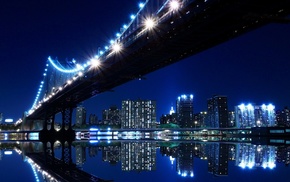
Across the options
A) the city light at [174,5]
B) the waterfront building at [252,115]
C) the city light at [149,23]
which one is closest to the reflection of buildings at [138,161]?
the city light at [174,5]

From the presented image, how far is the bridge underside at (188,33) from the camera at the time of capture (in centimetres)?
2006

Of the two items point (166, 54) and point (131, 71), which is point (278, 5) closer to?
point (166, 54)

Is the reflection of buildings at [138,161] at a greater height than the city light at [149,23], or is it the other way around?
the city light at [149,23]

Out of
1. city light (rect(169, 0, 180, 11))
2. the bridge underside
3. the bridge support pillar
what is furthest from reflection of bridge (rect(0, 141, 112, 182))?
the bridge support pillar

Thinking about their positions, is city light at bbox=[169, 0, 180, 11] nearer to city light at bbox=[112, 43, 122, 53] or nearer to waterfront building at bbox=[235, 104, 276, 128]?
city light at bbox=[112, 43, 122, 53]

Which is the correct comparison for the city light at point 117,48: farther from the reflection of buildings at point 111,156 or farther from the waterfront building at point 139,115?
the waterfront building at point 139,115

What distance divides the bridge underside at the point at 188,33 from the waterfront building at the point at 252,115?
94.6 meters

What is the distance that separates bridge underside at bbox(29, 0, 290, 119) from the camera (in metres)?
20.1

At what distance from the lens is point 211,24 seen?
2306 centimetres

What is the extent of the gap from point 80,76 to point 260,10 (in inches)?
1213

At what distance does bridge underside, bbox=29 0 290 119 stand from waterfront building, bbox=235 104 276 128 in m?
94.6

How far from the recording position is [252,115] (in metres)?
133

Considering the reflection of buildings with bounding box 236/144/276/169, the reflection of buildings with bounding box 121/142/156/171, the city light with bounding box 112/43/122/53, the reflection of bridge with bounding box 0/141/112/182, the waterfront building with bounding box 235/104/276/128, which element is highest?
the city light with bounding box 112/43/122/53

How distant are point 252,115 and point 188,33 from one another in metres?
114
